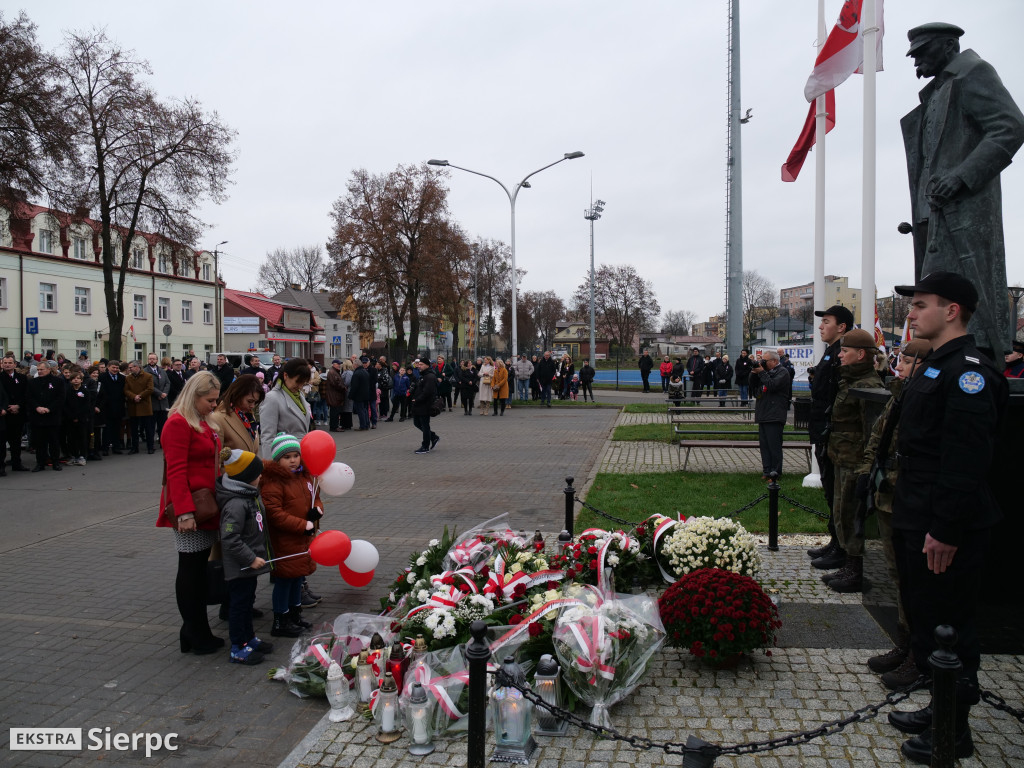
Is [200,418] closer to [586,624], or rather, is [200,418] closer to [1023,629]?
[586,624]

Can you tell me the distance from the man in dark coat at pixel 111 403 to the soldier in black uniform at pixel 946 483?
48.9 feet

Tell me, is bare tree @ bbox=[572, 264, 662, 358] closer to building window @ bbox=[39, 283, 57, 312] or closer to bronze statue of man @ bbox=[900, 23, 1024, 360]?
building window @ bbox=[39, 283, 57, 312]

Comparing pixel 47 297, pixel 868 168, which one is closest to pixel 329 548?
pixel 868 168

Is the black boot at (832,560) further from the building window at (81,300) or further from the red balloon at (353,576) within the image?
A: the building window at (81,300)

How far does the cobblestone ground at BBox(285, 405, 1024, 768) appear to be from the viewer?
11.5 feet

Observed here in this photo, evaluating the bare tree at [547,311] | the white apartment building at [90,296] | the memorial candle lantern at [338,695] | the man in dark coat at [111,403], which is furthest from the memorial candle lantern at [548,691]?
the bare tree at [547,311]

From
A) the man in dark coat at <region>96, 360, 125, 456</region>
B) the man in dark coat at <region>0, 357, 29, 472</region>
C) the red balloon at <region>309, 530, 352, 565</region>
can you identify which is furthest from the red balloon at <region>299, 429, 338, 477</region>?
the man in dark coat at <region>96, 360, 125, 456</region>

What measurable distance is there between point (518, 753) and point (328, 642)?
162 cm

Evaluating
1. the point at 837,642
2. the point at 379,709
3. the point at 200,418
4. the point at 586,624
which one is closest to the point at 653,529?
the point at 837,642

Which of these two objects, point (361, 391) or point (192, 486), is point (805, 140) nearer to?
point (192, 486)

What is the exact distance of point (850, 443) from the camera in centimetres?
592

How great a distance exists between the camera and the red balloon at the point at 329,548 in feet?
16.2

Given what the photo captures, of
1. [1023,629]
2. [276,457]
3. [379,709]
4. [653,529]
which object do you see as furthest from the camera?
[653,529]

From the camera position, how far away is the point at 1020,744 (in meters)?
3.53
